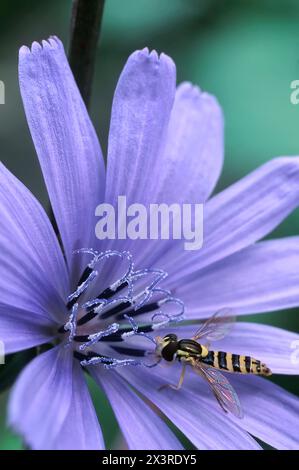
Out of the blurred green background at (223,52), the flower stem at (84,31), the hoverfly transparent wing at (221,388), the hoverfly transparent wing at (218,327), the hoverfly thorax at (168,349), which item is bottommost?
the hoverfly transparent wing at (221,388)

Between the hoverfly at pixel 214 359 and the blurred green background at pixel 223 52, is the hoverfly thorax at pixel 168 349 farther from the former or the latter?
the blurred green background at pixel 223 52

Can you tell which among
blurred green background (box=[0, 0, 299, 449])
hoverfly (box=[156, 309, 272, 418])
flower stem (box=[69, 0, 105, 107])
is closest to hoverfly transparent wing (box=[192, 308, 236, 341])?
hoverfly (box=[156, 309, 272, 418])

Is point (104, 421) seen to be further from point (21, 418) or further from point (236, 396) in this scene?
point (21, 418)

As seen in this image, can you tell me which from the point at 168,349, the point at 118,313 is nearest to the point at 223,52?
the point at 118,313

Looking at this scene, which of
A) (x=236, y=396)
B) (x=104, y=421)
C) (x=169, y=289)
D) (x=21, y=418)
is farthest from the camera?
(x=104, y=421)

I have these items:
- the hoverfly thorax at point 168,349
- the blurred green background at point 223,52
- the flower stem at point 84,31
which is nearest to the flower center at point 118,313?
the hoverfly thorax at point 168,349

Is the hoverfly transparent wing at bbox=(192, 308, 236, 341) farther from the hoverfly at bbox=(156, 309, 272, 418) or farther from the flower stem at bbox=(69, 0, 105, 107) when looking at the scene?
the flower stem at bbox=(69, 0, 105, 107)
